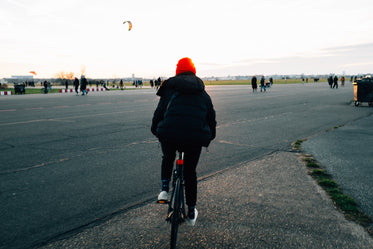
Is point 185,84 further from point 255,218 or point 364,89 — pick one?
point 364,89

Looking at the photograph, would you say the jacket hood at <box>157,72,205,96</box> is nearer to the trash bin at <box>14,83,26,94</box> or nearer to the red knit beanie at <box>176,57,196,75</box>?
the red knit beanie at <box>176,57,196,75</box>

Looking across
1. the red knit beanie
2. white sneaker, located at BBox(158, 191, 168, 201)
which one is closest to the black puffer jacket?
the red knit beanie

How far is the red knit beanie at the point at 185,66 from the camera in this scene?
3.11 m

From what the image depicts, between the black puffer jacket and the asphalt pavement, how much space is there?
1.06 metres

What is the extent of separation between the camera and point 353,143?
25.3 ft

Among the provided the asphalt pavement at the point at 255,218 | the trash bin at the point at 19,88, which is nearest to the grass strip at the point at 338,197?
the asphalt pavement at the point at 255,218

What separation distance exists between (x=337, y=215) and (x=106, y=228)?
8.96 feet

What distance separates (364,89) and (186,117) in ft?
56.2

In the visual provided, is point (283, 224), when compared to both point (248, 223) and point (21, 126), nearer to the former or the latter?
point (248, 223)

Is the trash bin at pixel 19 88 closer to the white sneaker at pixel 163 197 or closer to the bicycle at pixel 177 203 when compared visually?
the white sneaker at pixel 163 197

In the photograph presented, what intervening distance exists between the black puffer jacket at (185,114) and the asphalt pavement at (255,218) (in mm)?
1063

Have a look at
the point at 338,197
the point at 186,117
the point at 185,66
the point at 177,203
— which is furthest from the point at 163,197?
the point at 338,197

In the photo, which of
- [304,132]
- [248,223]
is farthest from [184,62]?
[304,132]

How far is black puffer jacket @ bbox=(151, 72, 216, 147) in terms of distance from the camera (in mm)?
2848
